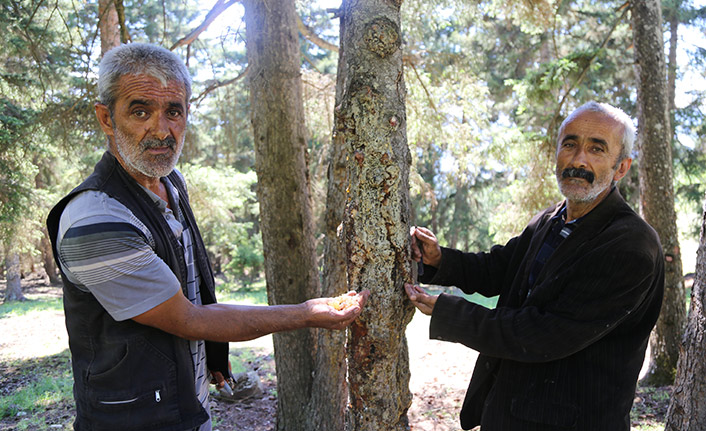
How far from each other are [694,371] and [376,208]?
244 centimetres

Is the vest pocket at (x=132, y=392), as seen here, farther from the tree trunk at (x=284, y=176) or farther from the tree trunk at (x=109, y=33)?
the tree trunk at (x=109, y=33)

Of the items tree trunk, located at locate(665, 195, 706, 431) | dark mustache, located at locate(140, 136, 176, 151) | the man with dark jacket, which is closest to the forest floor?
tree trunk, located at locate(665, 195, 706, 431)

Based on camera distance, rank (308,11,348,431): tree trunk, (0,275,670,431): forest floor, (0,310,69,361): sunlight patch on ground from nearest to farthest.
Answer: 1. (308,11,348,431): tree trunk
2. (0,275,670,431): forest floor
3. (0,310,69,361): sunlight patch on ground

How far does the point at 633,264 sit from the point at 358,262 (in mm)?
1170

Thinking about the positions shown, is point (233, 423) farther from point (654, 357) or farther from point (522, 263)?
point (654, 357)

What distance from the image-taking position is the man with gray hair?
1.75m

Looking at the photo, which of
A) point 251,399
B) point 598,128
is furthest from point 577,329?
point 251,399

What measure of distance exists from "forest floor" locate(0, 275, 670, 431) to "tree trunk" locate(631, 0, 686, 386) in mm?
541

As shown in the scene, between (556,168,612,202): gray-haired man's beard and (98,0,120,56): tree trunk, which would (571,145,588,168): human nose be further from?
(98,0,120,56): tree trunk

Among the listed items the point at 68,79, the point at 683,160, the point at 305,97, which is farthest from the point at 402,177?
the point at 683,160

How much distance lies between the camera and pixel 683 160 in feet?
42.7

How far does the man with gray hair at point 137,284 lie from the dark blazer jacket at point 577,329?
0.62 metres

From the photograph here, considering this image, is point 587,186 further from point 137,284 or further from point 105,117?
point 105,117

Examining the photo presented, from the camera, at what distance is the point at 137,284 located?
1.76 metres
